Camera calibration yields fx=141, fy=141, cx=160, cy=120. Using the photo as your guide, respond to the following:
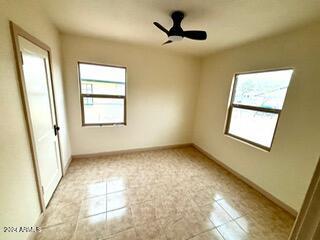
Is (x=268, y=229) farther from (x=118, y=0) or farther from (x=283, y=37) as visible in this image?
(x=118, y=0)

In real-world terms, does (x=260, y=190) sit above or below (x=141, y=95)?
below

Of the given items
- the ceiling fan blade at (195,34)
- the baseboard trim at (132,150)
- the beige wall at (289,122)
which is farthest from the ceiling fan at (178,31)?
the baseboard trim at (132,150)

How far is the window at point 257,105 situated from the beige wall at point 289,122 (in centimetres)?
12

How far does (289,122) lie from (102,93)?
10.7 ft

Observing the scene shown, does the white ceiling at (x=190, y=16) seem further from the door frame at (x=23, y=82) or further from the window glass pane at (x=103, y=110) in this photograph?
the window glass pane at (x=103, y=110)

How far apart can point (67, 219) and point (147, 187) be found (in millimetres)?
1104

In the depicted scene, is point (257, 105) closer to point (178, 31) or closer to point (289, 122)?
point (289, 122)

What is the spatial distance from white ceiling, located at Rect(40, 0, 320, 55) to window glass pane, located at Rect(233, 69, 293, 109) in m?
0.61

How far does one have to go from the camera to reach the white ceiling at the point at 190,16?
1496 millimetres

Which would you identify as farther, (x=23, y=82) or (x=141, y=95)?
(x=141, y=95)

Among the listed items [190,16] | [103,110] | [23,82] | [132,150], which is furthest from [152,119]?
[23,82]

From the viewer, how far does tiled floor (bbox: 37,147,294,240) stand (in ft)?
5.23

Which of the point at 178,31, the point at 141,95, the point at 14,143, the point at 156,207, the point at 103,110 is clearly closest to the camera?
the point at 14,143

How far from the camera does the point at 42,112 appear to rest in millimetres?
1761
